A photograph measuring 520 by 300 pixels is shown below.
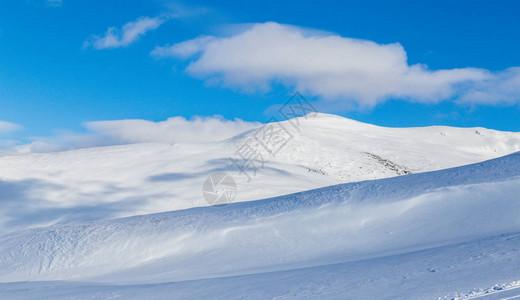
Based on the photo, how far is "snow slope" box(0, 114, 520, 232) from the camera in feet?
68.8

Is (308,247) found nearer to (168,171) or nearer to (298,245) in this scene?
(298,245)

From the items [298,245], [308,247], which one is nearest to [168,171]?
[298,245]

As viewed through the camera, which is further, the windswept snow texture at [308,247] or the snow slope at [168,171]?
the snow slope at [168,171]

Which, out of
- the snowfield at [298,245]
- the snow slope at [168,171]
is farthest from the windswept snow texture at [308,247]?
the snow slope at [168,171]

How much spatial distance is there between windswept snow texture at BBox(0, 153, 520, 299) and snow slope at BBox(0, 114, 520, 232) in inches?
266

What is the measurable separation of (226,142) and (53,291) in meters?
25.3

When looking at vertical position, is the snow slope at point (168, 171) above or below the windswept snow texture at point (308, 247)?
above

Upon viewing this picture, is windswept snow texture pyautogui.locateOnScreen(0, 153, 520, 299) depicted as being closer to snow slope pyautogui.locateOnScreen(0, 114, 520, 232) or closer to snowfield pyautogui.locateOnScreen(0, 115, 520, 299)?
snowfield pyautogui.locateOnScreen(0, 115, 520, 299)

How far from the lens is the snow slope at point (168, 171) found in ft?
68.8

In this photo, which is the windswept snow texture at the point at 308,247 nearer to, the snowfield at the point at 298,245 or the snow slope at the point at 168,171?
the snowfield at the point at 298,245

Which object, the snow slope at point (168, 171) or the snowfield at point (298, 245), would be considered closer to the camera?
the snowfield at point (298, 245)

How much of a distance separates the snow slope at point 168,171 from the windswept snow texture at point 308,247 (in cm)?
676

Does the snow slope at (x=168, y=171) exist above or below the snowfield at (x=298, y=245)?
above

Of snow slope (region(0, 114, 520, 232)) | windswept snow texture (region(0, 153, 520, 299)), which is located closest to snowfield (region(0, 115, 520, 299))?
windswept snow texture (region(0, 153, 520, 299))
